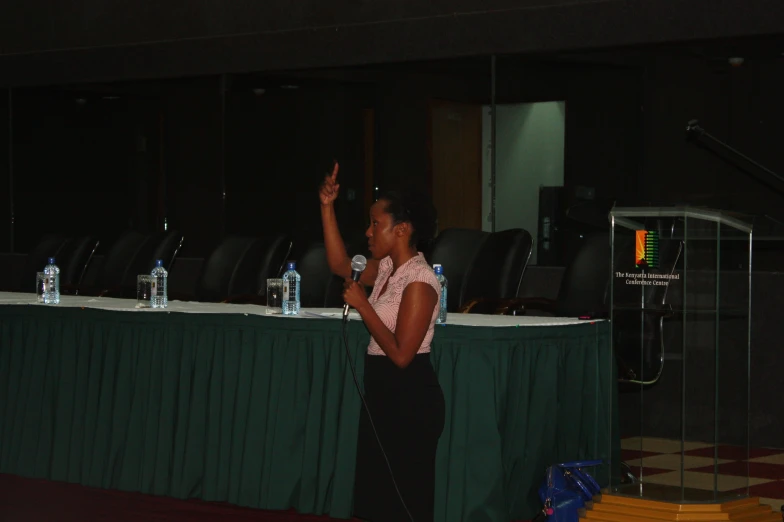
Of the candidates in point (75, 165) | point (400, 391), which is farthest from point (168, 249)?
point (400, 391)

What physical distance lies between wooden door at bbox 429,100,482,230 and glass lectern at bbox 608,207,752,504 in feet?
12.9

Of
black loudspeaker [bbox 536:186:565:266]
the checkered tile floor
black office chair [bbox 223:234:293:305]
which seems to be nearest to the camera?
the checkered tile floor

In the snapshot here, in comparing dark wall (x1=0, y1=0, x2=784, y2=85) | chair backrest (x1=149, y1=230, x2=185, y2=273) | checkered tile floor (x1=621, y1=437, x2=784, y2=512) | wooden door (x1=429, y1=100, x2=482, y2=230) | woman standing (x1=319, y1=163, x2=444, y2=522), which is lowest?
checkered tile floor (x1=621, y1=437, x2=784, y2=512)

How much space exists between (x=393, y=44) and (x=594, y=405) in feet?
12.6

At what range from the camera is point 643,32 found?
660cm

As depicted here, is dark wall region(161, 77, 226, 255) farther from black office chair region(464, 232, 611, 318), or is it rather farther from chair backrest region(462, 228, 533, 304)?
black office chair region(464, 232, 611, 318)

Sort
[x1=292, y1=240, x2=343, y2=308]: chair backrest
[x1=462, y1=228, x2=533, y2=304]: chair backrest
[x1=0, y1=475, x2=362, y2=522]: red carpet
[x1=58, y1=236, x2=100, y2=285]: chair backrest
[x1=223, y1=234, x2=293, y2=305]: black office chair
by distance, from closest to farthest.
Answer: [x1=0, y1=475, x2=362, y2=522]: red carpet
[x1=462, y1=228, x2=533, y2=304]: chair backrest
[x1=292, y1=240, x2=343, y2=308]: chair backrest
[x1=223, y1=234, x2=293, y2=305]: black office chair
[x1=58, y1=236, x2=100, y2=285]: chair backrest

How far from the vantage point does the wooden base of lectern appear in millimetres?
3449

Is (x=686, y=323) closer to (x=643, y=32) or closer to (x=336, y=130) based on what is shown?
(x=643, y=32)

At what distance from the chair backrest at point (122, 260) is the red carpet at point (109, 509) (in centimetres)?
277

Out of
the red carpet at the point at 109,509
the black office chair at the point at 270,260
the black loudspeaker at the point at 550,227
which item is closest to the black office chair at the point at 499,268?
the black loudspeaker at the point at 550,227

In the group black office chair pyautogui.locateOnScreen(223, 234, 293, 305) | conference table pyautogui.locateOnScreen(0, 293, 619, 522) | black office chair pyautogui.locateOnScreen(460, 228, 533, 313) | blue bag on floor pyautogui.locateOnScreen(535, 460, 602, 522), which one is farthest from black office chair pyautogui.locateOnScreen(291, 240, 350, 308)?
blue bag on floor pyautogui.locateOnScreen(535, 460, 602, 522)

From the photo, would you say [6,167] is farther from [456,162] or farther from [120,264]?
[456,162]

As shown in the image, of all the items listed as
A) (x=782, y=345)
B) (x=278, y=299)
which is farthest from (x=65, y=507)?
(x=782, y=345)
